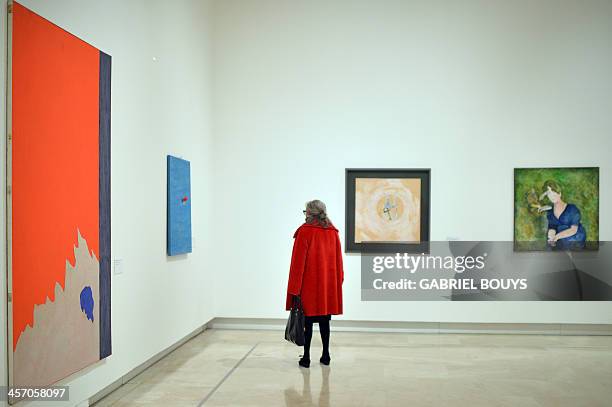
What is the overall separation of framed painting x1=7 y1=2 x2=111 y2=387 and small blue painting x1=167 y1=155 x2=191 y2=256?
1.98m

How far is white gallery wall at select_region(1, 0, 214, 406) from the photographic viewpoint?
6.58 metres

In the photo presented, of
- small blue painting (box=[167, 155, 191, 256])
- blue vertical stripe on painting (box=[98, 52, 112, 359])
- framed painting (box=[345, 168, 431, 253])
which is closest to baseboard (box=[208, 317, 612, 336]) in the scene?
framed painting (box=[345, 168, 431, 253])

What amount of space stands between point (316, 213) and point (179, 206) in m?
2.04

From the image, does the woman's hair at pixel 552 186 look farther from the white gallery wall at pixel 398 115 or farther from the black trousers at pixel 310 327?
the black trousers at pixel 310 327

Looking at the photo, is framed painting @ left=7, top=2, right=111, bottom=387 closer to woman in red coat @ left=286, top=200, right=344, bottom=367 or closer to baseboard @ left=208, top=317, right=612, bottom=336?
woman in red coat @ left=286, top=200, right=344, bottom=367

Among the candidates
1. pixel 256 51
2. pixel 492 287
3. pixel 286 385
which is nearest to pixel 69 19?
pixel 286 385

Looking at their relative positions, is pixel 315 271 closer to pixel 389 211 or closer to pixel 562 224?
pixel 389 211

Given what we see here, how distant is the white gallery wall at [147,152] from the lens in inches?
259

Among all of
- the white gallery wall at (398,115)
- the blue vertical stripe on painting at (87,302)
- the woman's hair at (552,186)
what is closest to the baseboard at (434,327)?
the white gallery wall at (398,115)

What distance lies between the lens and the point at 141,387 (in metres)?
7.07

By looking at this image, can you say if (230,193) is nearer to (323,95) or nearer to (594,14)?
(323,95)

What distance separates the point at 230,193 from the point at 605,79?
630 cm

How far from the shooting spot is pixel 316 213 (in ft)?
26.2

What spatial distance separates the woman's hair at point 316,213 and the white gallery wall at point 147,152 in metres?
1.84
